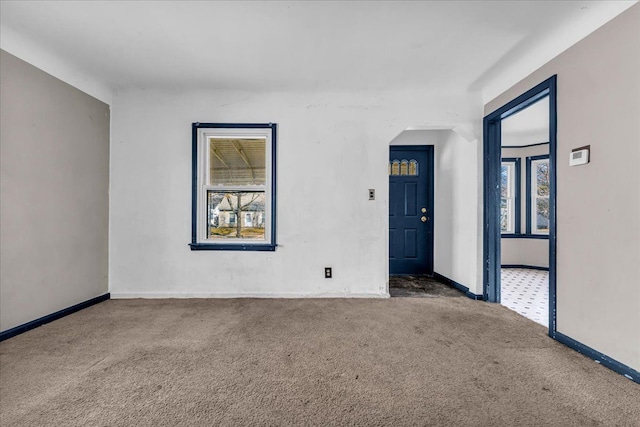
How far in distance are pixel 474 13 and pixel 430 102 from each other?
1.52 meters

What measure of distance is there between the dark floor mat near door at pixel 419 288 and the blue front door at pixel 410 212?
30 centimetres

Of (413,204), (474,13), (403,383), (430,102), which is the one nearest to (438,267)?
(413,204)

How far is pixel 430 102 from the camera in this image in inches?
143

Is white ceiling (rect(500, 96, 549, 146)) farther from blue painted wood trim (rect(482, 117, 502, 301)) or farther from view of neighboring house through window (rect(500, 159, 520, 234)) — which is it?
blue painted wood trim (rect(482, 117, 502, 301))

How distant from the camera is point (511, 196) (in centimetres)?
582

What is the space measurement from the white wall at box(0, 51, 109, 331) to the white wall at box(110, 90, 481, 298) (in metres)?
0.26

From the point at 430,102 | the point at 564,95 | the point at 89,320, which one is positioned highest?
the point at 430,102

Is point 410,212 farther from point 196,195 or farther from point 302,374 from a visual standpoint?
point 302,374

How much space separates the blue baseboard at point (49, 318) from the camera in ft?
7.95

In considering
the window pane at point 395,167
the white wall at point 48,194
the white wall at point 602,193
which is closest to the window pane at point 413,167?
the window pane at point 395,167

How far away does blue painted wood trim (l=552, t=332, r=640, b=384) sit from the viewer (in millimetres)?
1847

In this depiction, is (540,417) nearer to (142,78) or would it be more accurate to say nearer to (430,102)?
(430,102)

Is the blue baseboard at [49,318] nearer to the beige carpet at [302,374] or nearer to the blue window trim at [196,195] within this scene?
the beige carpet at [302,374]

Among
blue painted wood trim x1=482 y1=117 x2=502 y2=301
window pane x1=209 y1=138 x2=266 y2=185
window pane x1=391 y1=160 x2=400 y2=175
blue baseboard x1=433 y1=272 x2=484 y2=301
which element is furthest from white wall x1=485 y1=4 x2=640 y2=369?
window pane x1=209 y1=138 x2=266 y2=185
